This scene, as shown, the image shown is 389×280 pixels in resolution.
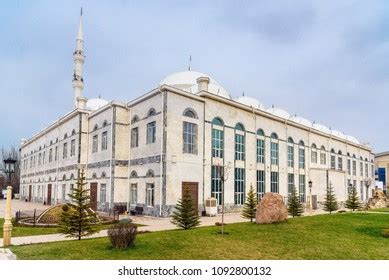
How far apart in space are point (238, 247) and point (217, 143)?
13.1 metres

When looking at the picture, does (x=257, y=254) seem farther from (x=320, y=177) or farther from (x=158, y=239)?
(x=320, y=177)

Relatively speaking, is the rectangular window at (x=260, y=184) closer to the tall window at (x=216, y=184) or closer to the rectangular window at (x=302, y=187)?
the tall window at (x=216, y=184)

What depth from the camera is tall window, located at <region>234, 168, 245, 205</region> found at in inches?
903

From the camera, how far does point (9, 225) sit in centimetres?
1007

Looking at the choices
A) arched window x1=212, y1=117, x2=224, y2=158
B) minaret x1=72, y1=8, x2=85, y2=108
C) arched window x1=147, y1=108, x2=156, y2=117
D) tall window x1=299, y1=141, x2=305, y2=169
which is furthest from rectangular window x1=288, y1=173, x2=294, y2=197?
minaret x1=72, y1=8, x2=85, y2=108

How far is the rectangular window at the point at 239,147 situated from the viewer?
23391mm

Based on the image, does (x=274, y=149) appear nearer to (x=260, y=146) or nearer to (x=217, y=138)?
(x=260, y=146)

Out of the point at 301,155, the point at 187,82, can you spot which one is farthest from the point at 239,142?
the point at 301,155

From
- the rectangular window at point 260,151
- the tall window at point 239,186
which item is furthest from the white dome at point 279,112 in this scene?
the tall window at point 239,186

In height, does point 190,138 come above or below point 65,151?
above

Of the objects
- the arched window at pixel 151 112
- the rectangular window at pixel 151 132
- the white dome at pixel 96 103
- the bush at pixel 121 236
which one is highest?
the white dome at pixel 96 103

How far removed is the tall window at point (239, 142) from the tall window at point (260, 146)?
2.02 m

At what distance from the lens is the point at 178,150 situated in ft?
62.0
